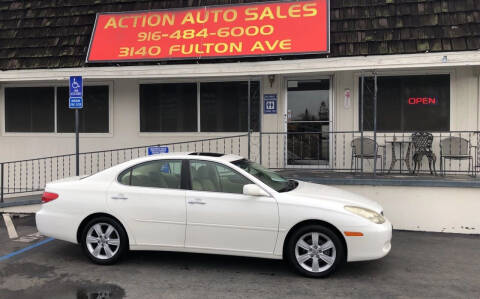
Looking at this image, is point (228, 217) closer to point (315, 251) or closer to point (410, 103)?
point (315, 251)

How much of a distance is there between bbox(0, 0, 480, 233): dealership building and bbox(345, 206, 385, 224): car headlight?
2320 mm

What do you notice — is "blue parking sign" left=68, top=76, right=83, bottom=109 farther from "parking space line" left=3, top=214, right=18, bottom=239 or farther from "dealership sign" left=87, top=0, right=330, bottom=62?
"parking space line" left=3, top=214, right=18, bottom=239

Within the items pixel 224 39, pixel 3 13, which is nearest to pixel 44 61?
pixel 3 13

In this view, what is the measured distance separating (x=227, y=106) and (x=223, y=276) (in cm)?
502

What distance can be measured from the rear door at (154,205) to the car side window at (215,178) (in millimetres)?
195

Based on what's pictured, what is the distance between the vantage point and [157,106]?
941 cm

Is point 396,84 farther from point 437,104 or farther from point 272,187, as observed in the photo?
point 272,187

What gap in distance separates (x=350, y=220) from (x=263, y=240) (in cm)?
104

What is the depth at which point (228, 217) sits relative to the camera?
477 centimetres

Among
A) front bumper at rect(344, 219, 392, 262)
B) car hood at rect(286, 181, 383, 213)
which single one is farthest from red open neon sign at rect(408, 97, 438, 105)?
front bumper at rect(344, 219, 392, 262)

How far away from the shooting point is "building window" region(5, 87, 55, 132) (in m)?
9.85

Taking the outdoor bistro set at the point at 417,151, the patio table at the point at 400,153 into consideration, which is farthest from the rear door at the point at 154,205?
the patio table at the point at 400,153

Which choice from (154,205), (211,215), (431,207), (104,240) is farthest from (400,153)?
(104,240)

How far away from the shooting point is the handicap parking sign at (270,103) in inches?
348
